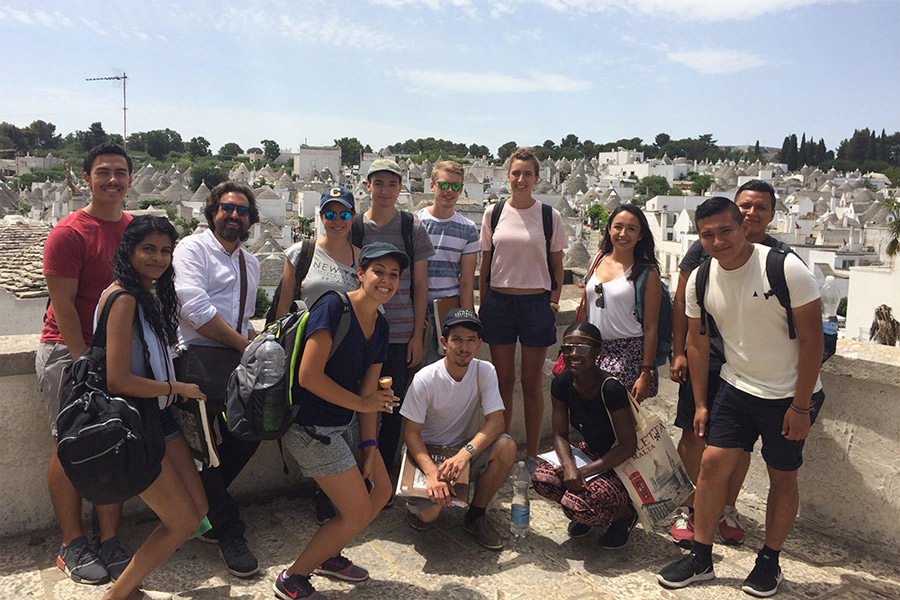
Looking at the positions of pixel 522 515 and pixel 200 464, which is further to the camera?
pixel 522 515

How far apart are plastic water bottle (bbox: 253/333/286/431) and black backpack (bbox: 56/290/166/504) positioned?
1.41 feet

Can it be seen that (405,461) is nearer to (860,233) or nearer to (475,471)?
(475,471)

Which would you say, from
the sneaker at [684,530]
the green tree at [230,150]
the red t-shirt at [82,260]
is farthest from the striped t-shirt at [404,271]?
the green tree at [230,150]

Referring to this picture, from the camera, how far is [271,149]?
12050 cm

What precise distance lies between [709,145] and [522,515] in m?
141

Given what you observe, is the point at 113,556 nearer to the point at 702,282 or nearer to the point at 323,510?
the point at 323,510

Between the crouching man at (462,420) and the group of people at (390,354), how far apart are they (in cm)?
1

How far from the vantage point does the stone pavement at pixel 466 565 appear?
3123mm

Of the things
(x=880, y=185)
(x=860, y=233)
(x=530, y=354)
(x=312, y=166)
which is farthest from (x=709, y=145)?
(x=530, y=354)

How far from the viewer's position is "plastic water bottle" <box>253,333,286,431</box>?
9.33 ft

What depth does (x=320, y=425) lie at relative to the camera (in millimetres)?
3006

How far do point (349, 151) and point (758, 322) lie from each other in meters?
108

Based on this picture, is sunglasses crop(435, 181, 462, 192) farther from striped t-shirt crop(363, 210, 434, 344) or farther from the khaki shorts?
the khaki shorts

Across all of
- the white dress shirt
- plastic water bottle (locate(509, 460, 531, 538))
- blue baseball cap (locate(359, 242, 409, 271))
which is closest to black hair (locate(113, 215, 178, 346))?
the white dress shirt
